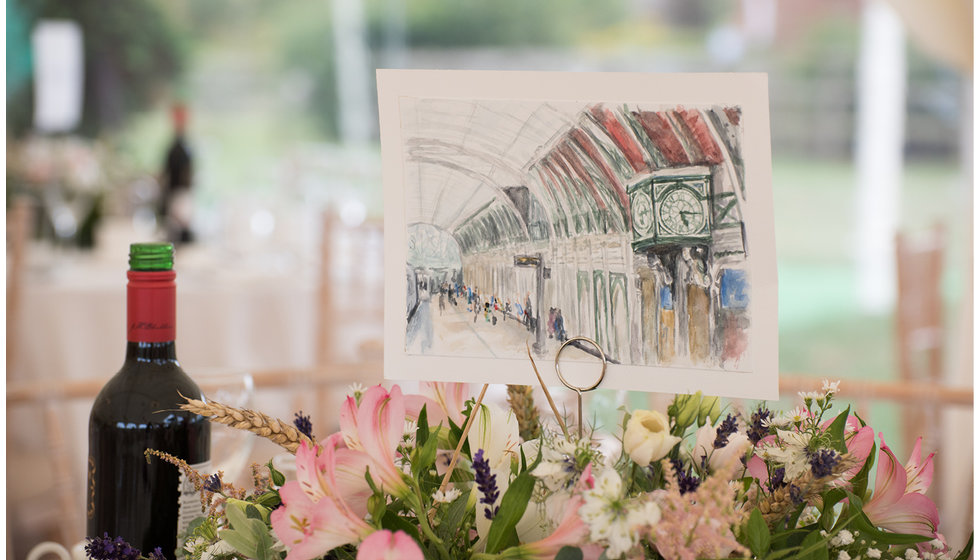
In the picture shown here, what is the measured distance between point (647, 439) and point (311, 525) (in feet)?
0.55

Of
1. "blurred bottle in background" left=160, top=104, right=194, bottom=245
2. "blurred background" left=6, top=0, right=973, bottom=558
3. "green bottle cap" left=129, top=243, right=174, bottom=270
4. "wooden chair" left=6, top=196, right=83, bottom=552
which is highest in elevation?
"blurred background" left=6, top=0, right=973, bottom=558

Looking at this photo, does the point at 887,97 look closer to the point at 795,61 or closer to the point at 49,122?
the point at 795,61

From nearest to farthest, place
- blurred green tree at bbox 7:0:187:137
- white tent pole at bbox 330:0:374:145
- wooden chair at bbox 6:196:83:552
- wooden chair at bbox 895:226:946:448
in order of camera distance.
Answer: wooden chair at bbox 6:196:83:552 < wooden chair at bbox 895:226:946:448 < blurred green tree at bbox 7:0:187:137 < white tent pole at bbox 330:0:374:145

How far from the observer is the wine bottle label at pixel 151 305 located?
0.61m

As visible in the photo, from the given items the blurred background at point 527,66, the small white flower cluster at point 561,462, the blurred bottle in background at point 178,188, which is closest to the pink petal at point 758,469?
the small white flower cluster at point 561,462

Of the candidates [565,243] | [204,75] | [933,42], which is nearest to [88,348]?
[565,243]

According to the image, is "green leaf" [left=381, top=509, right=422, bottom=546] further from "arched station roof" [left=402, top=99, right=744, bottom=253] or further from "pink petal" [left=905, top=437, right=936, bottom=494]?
"pink petal" [left=905, top=437, right=936, bottom=494]

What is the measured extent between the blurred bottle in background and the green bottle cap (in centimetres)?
217

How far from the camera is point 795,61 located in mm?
5234

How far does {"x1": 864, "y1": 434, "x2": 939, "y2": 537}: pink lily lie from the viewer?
0.51m

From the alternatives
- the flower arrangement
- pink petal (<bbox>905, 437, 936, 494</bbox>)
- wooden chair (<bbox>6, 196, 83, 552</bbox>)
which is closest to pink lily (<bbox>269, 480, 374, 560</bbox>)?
the flower arrangement

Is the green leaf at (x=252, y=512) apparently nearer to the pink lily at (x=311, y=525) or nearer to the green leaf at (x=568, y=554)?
the pink lily at (x=311, y=525)

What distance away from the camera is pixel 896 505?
51 centimetres

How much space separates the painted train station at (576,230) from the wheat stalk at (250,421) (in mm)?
88
